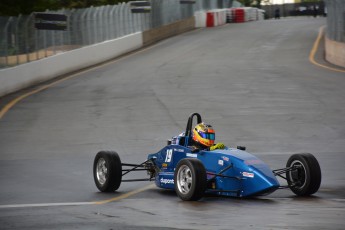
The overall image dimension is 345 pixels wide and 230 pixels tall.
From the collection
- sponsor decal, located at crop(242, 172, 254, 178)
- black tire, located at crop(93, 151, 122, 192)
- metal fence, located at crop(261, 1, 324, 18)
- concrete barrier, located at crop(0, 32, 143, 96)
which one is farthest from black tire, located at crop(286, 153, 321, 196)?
metal fence, located at crop(261, 1, 324, 18)

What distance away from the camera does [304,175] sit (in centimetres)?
1403

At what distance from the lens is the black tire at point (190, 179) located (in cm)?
1327

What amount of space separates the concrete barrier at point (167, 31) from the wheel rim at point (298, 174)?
1572 inches

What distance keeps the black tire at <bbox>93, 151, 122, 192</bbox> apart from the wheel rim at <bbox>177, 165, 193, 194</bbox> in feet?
5.22

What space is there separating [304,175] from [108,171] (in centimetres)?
333

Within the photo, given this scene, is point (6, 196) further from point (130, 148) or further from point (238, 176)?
point (130, 148)

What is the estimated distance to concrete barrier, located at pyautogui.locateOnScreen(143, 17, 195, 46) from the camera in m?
54.8

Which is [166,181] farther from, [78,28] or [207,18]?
[207,18]

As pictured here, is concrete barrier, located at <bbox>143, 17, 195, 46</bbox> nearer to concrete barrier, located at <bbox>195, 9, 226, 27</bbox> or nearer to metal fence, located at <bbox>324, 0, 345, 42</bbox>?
concrete barrier, located at <bbox>195, 9, 226, 27</bbox>

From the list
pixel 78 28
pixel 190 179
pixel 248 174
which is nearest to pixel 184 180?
pixel 190 179

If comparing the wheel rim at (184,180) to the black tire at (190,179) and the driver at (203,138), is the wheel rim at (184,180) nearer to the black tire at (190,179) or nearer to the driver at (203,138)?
the black tire at (190,179)

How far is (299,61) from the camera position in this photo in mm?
41875

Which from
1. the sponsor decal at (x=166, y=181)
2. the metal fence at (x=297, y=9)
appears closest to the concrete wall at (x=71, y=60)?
the sponsor decal at (x=166, y=181)

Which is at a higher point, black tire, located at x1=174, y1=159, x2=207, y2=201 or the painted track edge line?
black tire, located at x1=174, y1=159, x2=207, y2=201
